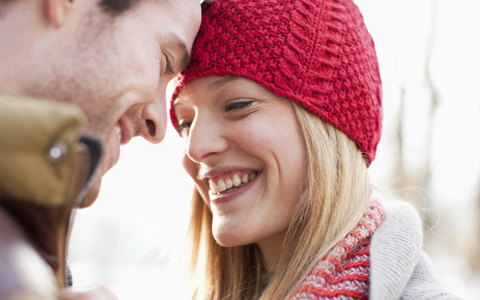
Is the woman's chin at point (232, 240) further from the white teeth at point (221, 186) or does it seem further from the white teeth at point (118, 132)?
the white teeth at point (118, 132)

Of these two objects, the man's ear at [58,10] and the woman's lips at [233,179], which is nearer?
the man's ear at [58,10]

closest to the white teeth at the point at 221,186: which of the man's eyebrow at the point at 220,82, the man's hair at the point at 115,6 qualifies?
the man's eyebrow at the point at 220,82

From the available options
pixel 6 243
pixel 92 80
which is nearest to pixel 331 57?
pixel 92 80

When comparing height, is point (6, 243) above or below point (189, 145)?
above

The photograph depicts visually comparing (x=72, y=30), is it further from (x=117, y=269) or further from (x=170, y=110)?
(x=117, y=269)

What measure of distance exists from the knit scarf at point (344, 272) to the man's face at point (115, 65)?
941 mm

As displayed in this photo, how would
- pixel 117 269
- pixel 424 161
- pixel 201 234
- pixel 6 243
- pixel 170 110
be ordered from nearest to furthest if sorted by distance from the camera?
pixel 6 243 → pixel 170 110 → pixel 201 234 → pixel 424 161 → pixel 117 269

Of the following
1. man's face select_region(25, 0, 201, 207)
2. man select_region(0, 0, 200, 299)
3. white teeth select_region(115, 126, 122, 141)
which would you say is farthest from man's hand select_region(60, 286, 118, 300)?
white teeth select_region(115, 126, 122, 141)

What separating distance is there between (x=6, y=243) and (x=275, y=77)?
4.74 feet

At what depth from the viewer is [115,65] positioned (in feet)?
4.89

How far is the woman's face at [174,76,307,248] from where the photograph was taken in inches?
76.7

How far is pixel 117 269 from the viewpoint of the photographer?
35.4 feet

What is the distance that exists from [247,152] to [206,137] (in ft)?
0.73

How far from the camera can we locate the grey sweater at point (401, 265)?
60.5 inches
